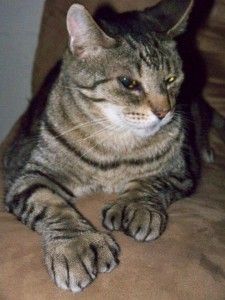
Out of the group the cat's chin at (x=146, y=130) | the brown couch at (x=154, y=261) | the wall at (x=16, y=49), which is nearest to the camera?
the brown couch at (x=154, y=261)

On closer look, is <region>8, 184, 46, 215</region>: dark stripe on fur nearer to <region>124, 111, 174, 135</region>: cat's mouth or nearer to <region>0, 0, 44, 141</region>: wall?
<region>124, 111, 174, 135</region>: cat's mouth

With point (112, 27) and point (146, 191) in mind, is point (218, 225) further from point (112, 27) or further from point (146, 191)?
point (112, 27)

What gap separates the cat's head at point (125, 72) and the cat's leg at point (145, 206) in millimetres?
129

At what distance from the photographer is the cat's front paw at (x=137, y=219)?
3.40 feet

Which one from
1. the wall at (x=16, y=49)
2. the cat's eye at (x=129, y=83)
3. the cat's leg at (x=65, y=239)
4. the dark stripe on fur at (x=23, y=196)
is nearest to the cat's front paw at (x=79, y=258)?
the cat's leg at (x=65, y=239)

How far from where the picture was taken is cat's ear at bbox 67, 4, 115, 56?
1027 millimetres

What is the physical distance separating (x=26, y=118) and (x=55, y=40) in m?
0.26

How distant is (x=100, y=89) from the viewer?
3.68ft

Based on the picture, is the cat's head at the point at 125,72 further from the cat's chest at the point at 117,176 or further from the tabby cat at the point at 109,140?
the cat's chest at the point at 117,176

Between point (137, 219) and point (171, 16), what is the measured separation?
1.60 feet

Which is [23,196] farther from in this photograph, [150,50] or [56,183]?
[150,50]

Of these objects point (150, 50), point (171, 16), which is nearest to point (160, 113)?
point (150, 50)

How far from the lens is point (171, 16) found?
123cm

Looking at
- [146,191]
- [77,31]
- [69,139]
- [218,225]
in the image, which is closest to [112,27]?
[77,31]
